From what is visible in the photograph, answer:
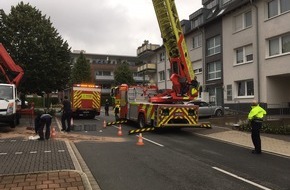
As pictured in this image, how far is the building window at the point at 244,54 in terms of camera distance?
2875cm

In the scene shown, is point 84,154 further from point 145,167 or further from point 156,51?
point 156,51

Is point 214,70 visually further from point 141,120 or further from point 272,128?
point 272,128

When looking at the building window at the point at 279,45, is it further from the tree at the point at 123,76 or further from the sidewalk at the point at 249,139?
the tree at the point at 123,76

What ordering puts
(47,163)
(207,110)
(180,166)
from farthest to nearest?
(207,110) → (180,166) → (47,163)

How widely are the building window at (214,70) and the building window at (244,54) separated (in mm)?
3130

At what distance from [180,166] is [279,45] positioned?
18626 mm

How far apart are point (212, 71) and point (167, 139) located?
20.7 metres

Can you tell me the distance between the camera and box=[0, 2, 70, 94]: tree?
31.1 metres

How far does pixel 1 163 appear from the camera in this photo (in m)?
9.36

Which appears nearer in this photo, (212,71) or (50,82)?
(50,82)

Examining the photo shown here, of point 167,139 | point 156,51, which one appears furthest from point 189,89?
point 156,51

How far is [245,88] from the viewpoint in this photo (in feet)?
96.7

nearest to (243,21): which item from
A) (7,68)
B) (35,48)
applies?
(35,48)

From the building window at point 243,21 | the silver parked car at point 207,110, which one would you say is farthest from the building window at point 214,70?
the silver parked car at point 207,110
